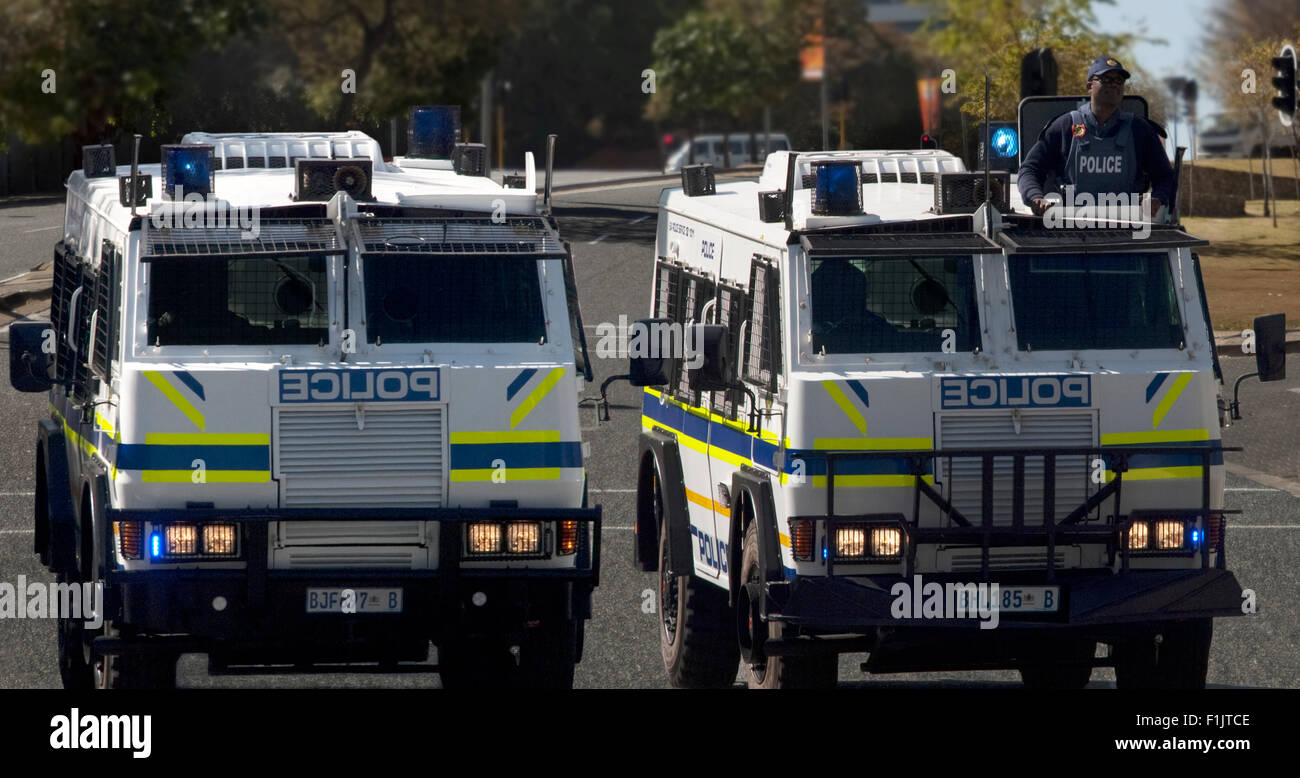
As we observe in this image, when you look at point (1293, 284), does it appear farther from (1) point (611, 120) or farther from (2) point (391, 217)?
(2) point (391, 217)

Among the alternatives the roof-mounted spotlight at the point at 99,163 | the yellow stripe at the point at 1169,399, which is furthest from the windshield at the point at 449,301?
the yellow stripe at the point at 1169,399

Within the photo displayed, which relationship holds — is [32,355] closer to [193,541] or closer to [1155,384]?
[193,541]

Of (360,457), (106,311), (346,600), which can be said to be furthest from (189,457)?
(106,311)

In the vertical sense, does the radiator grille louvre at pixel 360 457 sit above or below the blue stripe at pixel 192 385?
below

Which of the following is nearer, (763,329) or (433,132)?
(763,329)

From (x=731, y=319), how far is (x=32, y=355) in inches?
149

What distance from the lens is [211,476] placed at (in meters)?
9.33

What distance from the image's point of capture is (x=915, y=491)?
9344 mm

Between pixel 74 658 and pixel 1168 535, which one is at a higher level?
pixel 1168 535

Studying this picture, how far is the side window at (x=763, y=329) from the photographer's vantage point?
9922mm

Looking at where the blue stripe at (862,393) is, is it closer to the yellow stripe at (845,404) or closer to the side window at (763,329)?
the yellow stripe at (845,404)

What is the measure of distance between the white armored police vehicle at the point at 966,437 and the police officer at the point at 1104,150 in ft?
2.09

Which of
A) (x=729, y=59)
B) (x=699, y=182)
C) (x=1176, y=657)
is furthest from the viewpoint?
(x=729, y=59)
